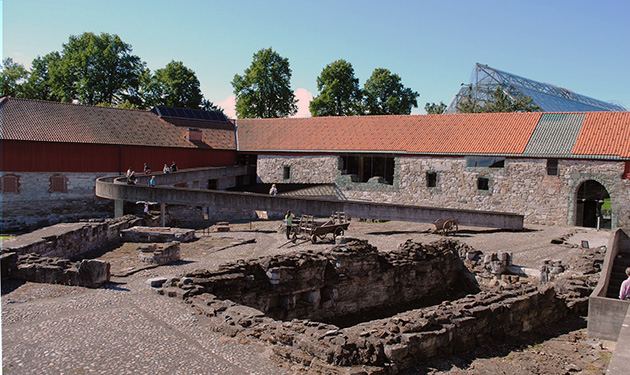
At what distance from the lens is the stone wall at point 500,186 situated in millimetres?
27891

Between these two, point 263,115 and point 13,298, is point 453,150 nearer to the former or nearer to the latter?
point 13,298

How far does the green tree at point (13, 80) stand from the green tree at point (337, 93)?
112 ft

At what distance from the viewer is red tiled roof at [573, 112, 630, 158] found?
28.0 m

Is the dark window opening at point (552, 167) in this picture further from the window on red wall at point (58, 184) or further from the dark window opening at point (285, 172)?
the window on red wall at point (58, 184)

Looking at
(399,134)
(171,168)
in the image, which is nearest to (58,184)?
(171,168)

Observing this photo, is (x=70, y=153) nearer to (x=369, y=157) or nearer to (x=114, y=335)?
(x=369, y=157)

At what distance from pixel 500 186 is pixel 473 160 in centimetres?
248

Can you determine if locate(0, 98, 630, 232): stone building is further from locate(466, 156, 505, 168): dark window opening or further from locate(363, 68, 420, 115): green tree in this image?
locate(363, 68, 420, 115): green tree

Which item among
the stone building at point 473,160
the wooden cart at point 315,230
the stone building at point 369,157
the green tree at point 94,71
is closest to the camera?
the wooden cart at point 315,230

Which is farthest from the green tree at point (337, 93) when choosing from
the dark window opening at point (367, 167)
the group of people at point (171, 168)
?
the group of people at point (171, 168)

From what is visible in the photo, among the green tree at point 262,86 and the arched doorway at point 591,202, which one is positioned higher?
the green tree at point 262,86

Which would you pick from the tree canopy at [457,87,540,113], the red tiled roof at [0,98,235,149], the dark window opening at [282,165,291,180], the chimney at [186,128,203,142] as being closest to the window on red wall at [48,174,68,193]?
the red tiled roof at [0,98,235,149]

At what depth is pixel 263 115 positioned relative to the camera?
62.2m

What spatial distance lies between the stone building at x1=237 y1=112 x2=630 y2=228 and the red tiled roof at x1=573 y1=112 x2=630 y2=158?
5 cm
